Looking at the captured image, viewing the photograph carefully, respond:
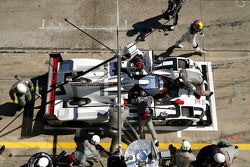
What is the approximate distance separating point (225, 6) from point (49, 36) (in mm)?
7273

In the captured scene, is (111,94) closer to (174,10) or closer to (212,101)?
(212,101)

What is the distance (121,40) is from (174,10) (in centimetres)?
238

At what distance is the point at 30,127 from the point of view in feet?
36.4

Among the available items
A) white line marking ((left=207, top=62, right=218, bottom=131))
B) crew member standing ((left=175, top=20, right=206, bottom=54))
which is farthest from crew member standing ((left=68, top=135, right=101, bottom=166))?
crew member standing ((left=175, top=20, right=206, bottom=54))

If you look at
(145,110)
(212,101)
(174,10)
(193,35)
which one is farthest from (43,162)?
(174,10)

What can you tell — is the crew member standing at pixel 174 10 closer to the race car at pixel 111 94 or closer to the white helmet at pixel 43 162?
the race car at pixel 111 94

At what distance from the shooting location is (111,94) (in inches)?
401

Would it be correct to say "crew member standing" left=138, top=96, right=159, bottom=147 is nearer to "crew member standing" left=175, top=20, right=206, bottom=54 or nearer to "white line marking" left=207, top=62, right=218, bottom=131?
"white line marking" left=207, top=62, right=218, bottom=131

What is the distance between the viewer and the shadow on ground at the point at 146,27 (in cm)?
1287

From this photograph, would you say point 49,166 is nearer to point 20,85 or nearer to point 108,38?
point 20,85

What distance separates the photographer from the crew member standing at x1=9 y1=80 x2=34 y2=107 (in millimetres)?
10112

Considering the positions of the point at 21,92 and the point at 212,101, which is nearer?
the point at 21,92

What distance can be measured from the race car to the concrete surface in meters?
1.10

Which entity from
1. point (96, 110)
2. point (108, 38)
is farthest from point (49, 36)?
point (96, 110)
